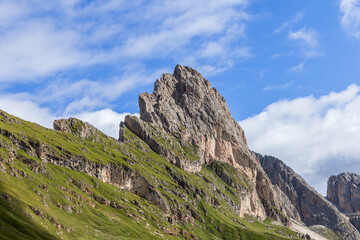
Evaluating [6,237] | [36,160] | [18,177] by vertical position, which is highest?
[36,160]

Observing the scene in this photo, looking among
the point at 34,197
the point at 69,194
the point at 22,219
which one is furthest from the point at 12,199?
the point at 69,194

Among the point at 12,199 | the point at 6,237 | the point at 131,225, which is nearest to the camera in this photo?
the point at 6,237

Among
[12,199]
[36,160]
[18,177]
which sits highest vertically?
[36,160]

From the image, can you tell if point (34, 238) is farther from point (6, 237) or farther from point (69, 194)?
point (69, 194)

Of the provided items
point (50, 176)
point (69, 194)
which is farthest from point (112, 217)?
point (50, 176)

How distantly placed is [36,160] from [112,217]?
49872mm

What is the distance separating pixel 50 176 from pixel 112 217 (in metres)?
37.5

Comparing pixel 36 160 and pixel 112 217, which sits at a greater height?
pixel 36 160

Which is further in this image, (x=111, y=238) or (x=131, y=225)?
(x=131, y=225)

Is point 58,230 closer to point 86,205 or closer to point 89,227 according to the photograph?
point 89,227

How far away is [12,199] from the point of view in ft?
414

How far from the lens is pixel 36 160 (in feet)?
654

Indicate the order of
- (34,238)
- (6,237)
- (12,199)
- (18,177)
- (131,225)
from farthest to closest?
(131,225) < (18,177) < (12,199) < (34,238) < (6,237)

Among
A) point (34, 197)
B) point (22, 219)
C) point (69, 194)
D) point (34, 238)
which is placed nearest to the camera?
point (34, 238)
